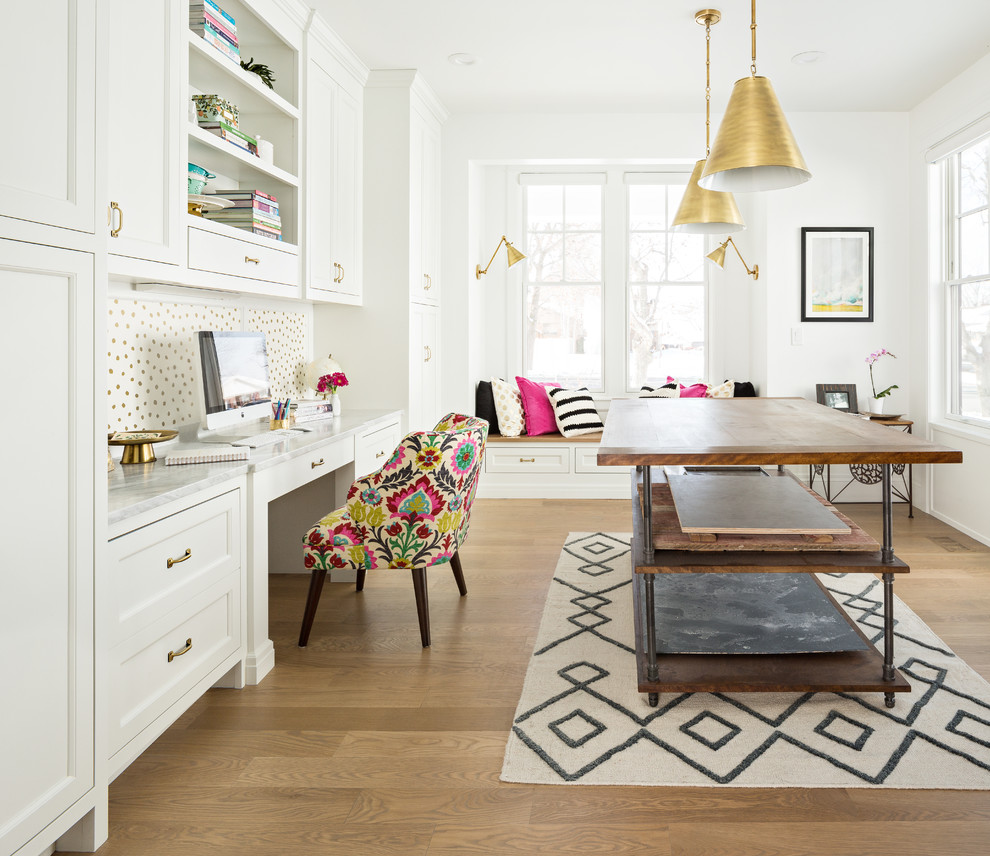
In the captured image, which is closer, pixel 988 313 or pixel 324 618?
pixel 324 618

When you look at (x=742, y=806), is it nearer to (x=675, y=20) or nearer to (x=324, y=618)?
(x=324, y=618)

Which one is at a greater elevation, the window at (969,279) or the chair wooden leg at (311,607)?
the window at (969,279)

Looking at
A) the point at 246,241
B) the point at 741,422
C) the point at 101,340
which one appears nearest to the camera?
the point at 101,340

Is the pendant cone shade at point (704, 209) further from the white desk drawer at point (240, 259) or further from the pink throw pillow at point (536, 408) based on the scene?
the pink throw pillow at point (536, 408)

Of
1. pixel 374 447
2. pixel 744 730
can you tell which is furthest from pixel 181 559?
pixel 374 447

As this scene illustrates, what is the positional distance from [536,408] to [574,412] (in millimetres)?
286

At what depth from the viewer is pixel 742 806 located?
5.73ft

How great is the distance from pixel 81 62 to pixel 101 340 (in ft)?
1.81

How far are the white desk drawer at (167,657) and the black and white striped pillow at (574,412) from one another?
3486 mm

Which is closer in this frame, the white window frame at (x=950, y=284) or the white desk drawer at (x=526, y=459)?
the white window frame at (x=950, y=284)

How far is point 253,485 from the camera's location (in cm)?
242

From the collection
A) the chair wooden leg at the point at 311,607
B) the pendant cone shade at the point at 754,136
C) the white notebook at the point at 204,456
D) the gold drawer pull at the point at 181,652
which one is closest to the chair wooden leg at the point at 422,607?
the chair wooden leg at the point at 311,607

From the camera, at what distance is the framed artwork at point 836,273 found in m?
5.13

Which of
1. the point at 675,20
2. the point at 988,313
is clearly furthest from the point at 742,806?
the point at 988,313
